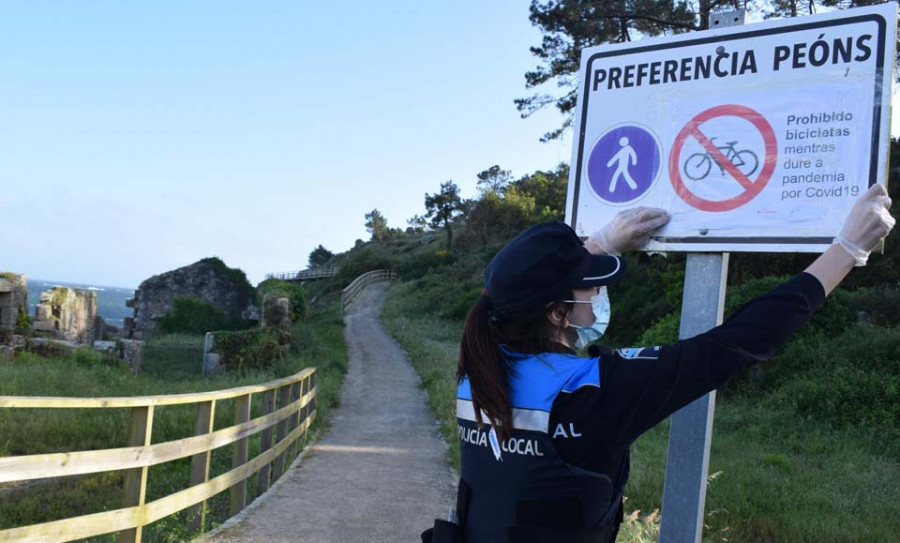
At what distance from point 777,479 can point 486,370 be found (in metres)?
7.16

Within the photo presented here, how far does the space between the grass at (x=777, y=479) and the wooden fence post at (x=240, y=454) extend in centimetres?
299

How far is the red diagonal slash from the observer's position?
251 cm

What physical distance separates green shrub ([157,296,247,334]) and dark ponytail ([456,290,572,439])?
2998 cm

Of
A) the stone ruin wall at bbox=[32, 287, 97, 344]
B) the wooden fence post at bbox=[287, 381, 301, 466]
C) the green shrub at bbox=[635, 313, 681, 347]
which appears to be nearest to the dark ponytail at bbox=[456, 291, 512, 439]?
the wooden fence post at bbox=[287, 381, 301, 466]

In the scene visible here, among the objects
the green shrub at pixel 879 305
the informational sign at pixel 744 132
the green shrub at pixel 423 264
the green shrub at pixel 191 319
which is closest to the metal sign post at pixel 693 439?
the informational sign at pixel 744 132

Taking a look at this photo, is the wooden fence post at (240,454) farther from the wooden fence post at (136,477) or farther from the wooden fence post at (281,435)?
the wooden fence post at (136,477)

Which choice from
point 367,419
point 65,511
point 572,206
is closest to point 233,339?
point 367,419

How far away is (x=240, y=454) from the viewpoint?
19.8 ft

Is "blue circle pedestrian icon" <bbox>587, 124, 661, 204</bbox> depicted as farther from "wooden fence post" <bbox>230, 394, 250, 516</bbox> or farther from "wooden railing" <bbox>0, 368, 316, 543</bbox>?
"wooden fence post" <bbox>230, 394, 250, 516</bbox>

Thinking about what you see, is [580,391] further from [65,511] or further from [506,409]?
[65,511]

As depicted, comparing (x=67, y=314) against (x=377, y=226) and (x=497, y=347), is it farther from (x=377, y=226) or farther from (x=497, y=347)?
(x=377, y=226)

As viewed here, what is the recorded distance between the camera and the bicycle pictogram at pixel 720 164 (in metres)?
2.51

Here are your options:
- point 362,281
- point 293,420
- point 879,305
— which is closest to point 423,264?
point 362,281

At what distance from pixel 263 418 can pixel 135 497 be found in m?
2.55
